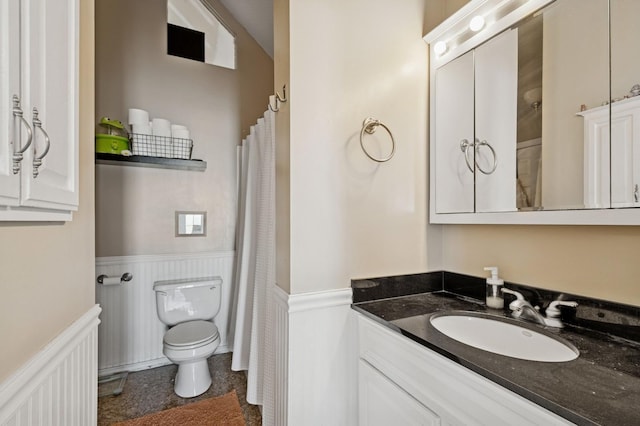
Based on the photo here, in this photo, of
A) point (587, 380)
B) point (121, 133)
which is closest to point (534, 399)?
point (587, 380)

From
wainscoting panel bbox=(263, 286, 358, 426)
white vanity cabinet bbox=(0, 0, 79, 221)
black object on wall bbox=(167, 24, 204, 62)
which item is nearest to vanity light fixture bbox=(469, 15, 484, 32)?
Result: wainscoting panel bbox=(263, 286, 358, 426)

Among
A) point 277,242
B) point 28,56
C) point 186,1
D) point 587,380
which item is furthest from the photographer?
point 186,1

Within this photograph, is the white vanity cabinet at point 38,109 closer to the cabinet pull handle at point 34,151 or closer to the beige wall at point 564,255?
the cabinet pull handle at point 34,151

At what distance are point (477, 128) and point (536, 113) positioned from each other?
9.0 inches

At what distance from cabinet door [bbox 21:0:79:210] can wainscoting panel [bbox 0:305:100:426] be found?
386mm

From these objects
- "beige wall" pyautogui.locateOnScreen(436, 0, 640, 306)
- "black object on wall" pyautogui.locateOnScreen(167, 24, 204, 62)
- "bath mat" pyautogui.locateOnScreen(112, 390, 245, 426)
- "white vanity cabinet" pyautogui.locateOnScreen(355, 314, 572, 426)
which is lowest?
"bath mat" pyautogui.locateOnScreen(112, 390, 245, 426)

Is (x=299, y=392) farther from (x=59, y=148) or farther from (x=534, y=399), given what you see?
(x=59, y=148)

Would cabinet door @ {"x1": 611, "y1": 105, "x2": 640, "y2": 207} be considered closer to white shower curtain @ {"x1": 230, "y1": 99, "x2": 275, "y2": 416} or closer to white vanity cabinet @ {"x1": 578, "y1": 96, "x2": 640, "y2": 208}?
white vanity cabinet @ {"x1": 578, "y1": 96, "x2": 640, "y2": 208}

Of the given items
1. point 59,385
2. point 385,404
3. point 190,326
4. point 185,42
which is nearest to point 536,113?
point 385,404

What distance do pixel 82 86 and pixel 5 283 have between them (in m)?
0.70

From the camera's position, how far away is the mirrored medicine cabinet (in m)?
0.87

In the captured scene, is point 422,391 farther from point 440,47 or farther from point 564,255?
point 440,47

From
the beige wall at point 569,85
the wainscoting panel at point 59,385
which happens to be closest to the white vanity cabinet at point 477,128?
the beige wall at point 569,85

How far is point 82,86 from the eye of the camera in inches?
37.1
